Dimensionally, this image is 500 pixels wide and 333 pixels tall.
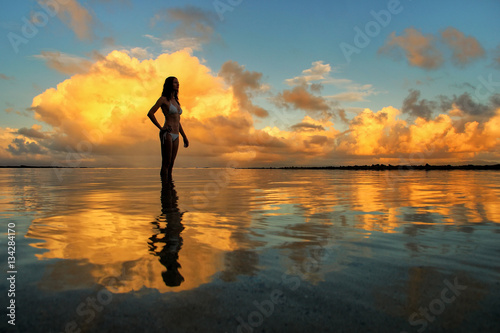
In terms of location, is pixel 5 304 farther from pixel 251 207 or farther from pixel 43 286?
pixel 251 207

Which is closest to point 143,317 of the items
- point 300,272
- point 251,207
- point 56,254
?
point 300,272

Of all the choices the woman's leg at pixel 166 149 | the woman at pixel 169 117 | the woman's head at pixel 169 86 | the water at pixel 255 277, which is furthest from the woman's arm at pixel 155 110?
the water at pixel 255 277

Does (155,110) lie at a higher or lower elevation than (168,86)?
lower

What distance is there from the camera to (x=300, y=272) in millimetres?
2145

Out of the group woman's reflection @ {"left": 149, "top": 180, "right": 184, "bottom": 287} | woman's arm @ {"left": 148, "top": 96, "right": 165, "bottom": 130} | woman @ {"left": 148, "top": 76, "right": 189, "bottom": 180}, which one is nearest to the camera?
woman's reflection @ {"left": 149, "top": 180, "right": 184, "bottom": 287}

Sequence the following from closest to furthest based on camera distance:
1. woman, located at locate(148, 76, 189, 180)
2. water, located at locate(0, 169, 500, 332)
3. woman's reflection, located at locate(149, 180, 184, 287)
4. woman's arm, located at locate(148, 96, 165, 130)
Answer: water, located at locate(0, 169, 500, 332)
woman's reflection, located at locate(149, 180, 184, 287)
woman's arm, located at locate(148, 96, 165, 130)
woman, located at locate(148, 76, 189, 180)

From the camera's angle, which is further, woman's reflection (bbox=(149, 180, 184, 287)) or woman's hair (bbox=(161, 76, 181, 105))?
woman's hair (bbox=(161, 76, 181, 105))

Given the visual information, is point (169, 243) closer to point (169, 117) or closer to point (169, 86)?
point (169, 117)

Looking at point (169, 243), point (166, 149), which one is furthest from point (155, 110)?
point (169, 243)

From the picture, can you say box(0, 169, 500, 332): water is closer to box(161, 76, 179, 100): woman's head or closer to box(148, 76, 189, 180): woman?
box(148, 76, 189, 180): woman

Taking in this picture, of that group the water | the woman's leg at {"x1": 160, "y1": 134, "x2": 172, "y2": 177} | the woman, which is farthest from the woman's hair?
the water

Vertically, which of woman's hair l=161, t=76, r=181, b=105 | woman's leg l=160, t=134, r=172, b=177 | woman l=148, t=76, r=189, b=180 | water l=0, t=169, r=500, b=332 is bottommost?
water l=0, t=169, r=500, b=332

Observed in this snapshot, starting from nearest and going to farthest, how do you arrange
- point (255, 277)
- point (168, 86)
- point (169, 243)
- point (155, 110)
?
point (255, 277)
point (169, 243)
point (155, 110)
point (168, 86)

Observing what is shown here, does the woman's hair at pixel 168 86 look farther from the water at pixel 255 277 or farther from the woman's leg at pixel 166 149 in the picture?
the water at pixel 255 277
